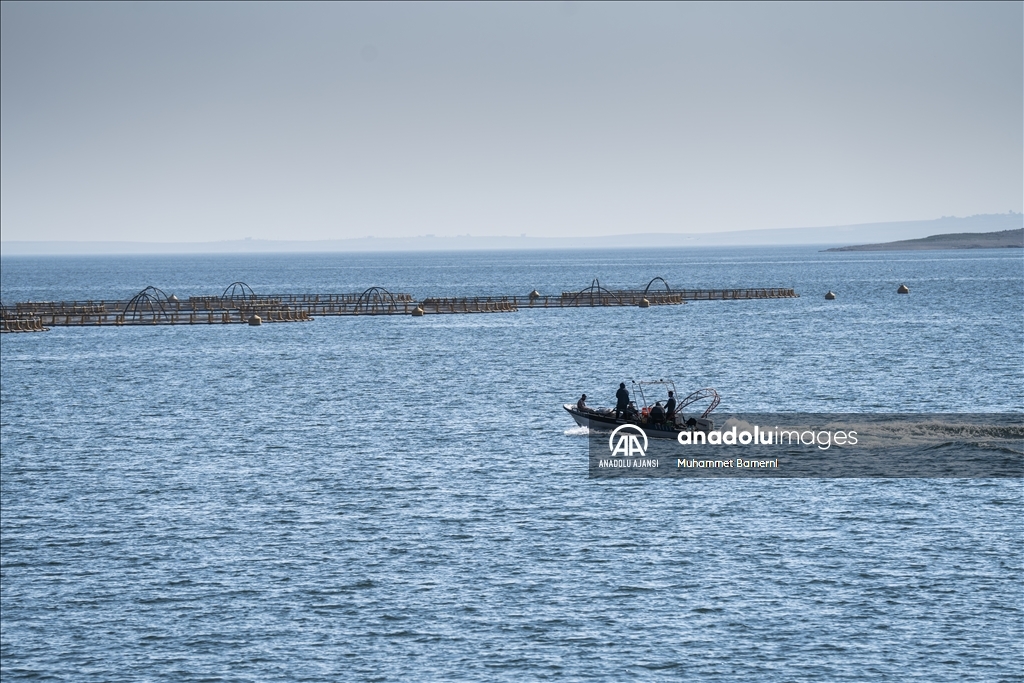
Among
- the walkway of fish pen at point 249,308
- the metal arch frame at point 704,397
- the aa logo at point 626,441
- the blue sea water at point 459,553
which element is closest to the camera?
the blue sea water at point 459,553

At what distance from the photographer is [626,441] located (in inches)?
2422

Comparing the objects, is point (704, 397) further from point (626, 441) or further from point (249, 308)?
point (249, 308)

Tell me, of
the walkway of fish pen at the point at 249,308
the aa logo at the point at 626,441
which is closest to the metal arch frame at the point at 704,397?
the aa logo at the point at 626,441

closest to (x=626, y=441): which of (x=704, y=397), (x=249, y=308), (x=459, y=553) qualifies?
(x=704, y=397)

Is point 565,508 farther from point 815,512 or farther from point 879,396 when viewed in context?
point 879,396

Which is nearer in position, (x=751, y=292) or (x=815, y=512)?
(x=815, y=512)

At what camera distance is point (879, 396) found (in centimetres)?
8056

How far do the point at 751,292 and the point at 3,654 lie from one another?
17012 centimetres

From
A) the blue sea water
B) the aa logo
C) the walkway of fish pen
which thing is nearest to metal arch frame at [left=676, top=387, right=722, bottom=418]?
the blue sea water

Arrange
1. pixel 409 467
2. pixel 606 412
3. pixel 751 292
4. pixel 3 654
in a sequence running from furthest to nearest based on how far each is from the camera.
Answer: pixel 751 292
pixel 606 412
pixel 409 467
pixel 3 654

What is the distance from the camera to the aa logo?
60.6 meters

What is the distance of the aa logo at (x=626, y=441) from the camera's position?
2386 inches

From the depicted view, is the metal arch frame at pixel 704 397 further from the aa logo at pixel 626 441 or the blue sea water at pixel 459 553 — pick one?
the aa logo at pixel 626 441

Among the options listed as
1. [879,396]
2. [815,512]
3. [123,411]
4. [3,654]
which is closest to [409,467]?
[815,512]
